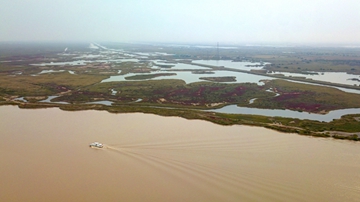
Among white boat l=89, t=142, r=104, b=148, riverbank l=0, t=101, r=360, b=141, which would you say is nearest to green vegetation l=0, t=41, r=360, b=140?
riverbank l=0, t=101, r=360, b=141

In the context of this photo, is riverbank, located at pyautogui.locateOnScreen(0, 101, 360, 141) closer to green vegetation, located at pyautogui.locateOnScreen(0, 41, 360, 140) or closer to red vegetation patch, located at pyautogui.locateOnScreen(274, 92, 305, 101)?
green vegetation, located at pyautogui.locateOnScreen(0, 41, 360, 140)

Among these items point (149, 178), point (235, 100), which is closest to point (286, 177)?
point (149, 178)

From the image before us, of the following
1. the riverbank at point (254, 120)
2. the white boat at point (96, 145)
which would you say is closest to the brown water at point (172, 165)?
the white boat at point (96, 145)

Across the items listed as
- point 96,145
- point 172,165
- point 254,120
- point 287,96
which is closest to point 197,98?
point 254,120

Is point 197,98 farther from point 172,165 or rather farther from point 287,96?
point 172,165

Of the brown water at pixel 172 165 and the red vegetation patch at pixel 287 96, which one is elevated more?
the red vegetation patch at pixel 287 96

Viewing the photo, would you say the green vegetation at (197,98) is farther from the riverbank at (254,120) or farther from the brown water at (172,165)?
the brown water at (172,165)

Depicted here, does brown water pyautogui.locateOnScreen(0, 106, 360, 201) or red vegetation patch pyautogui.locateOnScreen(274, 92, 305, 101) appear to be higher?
red vegetation patch pyautogui.locateOnScreen(274, 92, 305, 101)

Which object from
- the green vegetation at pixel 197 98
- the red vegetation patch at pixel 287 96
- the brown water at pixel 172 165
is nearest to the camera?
the brown water at pixel 172 165
